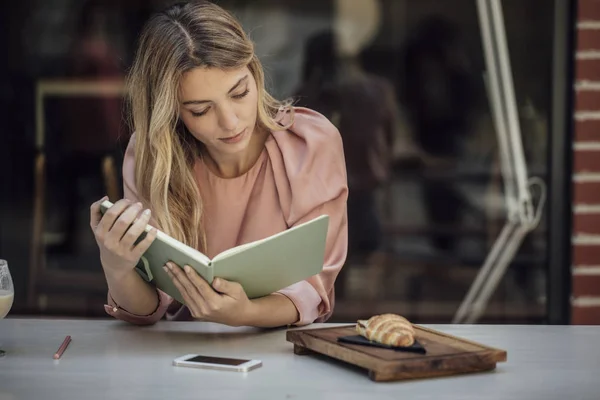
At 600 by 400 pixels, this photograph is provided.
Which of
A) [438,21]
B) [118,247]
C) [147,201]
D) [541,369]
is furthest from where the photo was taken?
[438,21]

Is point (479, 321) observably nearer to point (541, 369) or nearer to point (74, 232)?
point (74, 232)

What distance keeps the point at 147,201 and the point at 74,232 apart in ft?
5.16

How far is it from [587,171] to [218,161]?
1650mm

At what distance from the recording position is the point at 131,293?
1888mm

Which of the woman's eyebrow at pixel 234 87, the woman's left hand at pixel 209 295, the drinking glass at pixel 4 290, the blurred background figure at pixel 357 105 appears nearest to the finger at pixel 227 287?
the woman's left hand at pixel 209 295

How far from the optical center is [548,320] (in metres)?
3.51

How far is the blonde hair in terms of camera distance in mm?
2008

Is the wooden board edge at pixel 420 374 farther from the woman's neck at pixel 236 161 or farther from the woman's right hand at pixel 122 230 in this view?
the woman's neck at pixel 236 161

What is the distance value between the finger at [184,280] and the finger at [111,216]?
128 mm

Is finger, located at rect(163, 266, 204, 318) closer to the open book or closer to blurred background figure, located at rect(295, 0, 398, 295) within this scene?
the open book

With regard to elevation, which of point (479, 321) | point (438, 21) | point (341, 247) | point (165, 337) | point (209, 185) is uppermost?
point (438, 21)

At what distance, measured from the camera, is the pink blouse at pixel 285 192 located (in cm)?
212

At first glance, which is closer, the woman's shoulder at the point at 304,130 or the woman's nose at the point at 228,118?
the woman's nose at the point at 228,118

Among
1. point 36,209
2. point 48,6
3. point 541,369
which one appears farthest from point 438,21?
point 541,369
